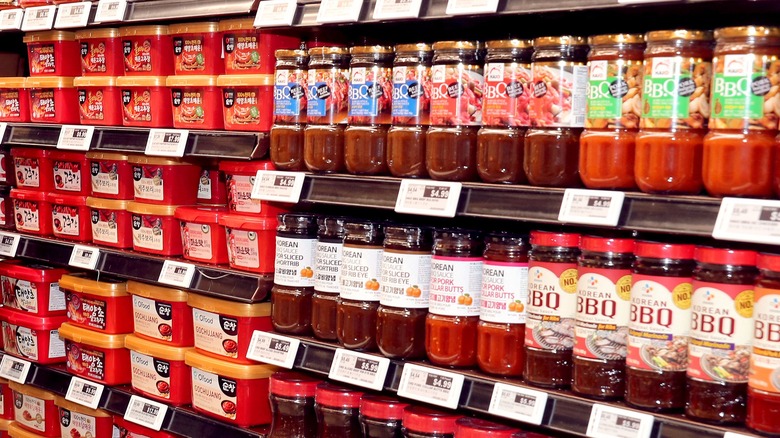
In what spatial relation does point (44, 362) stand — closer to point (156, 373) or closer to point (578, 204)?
point (156, 373)

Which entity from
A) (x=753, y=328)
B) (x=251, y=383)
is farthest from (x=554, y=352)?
(x=251, y=383)

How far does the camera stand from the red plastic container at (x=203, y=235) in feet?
10.0

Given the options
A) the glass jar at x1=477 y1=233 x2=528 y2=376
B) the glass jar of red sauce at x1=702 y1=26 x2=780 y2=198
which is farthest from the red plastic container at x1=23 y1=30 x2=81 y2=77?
the glass jar of red sauce at x1=702 y1=26 x2=780 y2=198

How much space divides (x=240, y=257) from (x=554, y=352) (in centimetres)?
122

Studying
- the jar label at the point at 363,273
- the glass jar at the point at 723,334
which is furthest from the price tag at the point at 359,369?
the glass jar at the point at 723,334

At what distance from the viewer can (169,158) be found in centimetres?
322

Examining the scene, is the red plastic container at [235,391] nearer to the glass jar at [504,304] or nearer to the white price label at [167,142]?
the white price label at [167,142]

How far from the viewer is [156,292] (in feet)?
10.7

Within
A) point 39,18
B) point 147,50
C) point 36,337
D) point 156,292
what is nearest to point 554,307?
Result: point 156,292

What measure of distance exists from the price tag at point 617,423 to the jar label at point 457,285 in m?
0.44

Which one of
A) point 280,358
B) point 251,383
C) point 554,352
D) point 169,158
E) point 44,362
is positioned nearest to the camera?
point 554,352

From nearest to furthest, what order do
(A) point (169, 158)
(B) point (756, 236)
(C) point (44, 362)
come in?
1. (B) point (756, 236)
2. (A) point (169, 158)
3. (C) point (44, 362)

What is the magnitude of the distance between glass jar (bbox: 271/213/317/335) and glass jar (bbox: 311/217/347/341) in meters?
0.04

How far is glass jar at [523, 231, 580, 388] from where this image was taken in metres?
2.10
